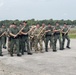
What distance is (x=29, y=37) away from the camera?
1952 centimetres

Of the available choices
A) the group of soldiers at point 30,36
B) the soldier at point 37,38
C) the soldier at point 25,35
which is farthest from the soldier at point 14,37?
the soldier at point 37,38

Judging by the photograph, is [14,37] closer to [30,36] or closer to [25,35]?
[25,35]

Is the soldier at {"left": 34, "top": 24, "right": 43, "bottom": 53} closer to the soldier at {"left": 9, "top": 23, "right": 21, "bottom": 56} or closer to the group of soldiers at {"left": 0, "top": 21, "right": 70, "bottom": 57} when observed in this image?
the group of soldiers at {"left": 0, "top": 21, "right": 70, "bottom": 57}

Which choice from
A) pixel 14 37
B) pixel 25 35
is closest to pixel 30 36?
pixel 25 35

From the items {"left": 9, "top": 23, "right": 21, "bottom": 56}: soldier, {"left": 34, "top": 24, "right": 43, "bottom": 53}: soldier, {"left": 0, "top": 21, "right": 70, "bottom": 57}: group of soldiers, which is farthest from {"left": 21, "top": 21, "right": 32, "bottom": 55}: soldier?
{"left": 34, "top": 24, "right": 43, "bottom": 53}: soldier

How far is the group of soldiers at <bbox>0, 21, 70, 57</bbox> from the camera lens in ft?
57.7

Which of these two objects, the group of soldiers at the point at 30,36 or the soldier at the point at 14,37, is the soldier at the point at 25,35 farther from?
the soldier at the point at 14,37

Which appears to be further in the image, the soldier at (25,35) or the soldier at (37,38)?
the soldier at (37,38)

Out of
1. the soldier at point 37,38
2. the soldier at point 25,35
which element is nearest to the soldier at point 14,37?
the soldier at point 25,35

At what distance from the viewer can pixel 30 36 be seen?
19.5m

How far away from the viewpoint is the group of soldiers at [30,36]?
17594 mm

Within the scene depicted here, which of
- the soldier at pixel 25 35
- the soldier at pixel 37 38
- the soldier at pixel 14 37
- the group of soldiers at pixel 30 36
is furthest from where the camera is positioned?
the soldier at pixel 37 38

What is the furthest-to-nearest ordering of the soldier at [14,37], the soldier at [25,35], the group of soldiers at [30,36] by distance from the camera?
1. the soldier at [25,35]
2. the group of soldiers at [30,36]
3. the soldier at [14,37]

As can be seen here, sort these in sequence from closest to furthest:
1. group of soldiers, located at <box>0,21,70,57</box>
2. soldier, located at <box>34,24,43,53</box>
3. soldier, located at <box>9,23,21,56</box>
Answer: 1. soldier, located at <box>9,23,21,56</box>
2. group of soldiers, located at <box>0,21,70,57</box>
3. soldier, located at <box>34,24,43,53</box>
